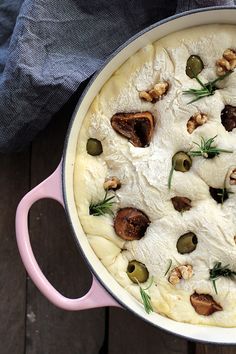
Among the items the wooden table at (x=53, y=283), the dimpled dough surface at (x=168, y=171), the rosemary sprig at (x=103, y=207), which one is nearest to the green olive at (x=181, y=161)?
the dimpled dough surface at (x=168, y=171)

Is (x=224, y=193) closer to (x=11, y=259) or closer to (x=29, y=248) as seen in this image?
(x=29, y=248)

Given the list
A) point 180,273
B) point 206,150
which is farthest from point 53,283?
point 206,150

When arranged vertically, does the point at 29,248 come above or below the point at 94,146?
below

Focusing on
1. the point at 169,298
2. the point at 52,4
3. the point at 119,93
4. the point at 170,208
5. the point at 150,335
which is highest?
the point at 52,4

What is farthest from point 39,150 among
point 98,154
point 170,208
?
point 170,208

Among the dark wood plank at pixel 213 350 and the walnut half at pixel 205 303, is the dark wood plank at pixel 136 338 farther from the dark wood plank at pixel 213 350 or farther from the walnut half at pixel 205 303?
the walnut half at pixel 205 303

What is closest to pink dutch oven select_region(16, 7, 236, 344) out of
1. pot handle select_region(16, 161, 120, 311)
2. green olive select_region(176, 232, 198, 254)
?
pot handle select_region(16, 161, 120, 311)

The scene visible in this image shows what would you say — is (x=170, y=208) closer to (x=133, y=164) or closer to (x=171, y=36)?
(x=133, y=164)
